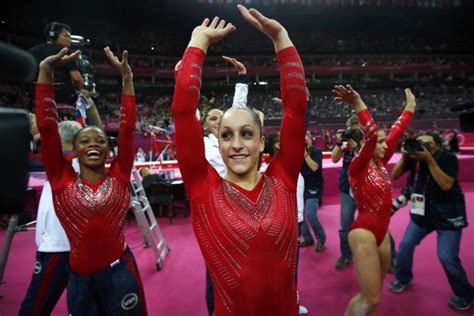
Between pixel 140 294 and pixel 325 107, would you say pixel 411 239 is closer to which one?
pixel 140 294

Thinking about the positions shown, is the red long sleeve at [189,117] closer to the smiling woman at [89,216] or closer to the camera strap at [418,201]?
the smiling woman at [89,216]

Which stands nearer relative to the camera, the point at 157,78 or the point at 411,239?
the point at 411,239

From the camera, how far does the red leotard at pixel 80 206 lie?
1708mm

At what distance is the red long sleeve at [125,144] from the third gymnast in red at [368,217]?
4.51 feet

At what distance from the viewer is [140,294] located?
1.87 metres

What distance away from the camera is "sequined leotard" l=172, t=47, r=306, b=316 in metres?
1.25

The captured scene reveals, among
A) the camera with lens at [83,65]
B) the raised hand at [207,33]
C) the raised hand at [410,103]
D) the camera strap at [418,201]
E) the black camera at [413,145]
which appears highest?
the camera with lens at [83,65]

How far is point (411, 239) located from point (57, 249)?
3022 millimetres

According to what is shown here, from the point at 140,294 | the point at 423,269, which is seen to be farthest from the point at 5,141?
the point at 423,269

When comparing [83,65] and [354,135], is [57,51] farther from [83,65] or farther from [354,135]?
[354,135]

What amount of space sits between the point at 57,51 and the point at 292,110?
166 cm

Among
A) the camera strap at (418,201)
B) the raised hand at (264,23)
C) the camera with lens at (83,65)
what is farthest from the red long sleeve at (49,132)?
the camera strap at (418,201)

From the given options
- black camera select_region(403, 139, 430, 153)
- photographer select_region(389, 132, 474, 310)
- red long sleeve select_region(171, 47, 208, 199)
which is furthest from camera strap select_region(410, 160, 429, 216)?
red long sleeve select_region(171, 47, 208, 199)

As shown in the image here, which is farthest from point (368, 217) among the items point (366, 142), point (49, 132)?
point (49, 132)
